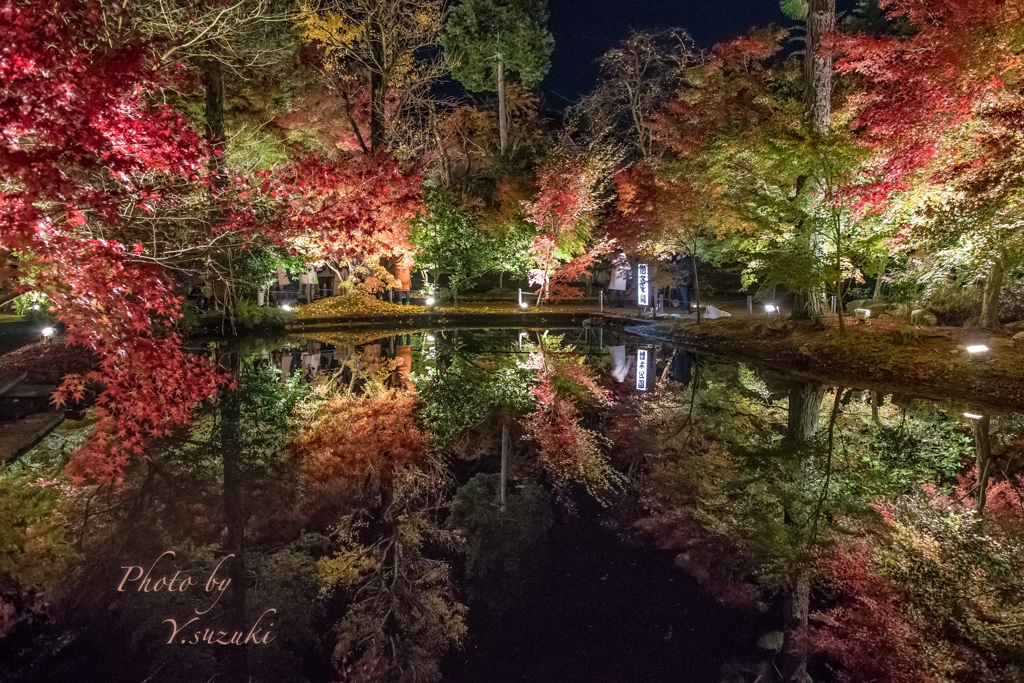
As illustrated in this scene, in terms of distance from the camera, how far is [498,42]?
2527cm

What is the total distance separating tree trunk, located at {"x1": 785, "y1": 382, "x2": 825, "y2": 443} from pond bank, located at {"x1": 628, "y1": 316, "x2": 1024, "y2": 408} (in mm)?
884

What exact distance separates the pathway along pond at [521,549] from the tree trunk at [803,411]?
0.08 metres

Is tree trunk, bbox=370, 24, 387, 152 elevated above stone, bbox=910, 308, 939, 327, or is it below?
above

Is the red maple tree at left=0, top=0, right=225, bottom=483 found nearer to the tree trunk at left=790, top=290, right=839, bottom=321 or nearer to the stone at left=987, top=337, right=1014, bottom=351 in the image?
the stone at left=987, top=337, right=1014, bottom=351

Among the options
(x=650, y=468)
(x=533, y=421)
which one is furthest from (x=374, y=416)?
(x=650, y=468)

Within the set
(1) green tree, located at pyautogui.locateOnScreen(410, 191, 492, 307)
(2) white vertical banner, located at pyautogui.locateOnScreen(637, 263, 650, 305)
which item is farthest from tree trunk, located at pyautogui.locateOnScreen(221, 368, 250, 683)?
(1) green tree, located at pyautogui.locateOnScreen(410, 191, 492, 307)

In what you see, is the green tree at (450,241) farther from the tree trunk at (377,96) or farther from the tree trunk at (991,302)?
the tree trunk at (991,302)

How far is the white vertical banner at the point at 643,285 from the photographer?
1973 cm

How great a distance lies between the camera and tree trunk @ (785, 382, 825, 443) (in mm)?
7352

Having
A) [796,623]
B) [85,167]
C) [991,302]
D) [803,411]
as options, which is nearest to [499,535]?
[796,623]

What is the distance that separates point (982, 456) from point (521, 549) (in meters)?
5.16

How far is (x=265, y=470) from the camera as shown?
6.12m

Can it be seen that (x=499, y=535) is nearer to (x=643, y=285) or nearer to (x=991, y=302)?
(x=991, y=302)

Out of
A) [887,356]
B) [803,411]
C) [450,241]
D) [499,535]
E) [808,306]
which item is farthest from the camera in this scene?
[450,241]
